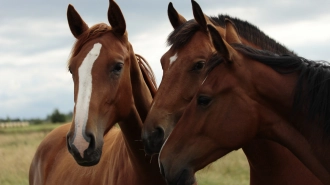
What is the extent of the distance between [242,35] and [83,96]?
5.37 ft

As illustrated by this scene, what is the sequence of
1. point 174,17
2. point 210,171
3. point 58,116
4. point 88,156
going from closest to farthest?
point 88,156 < point 174,17 < point 210,171 < point 58,116

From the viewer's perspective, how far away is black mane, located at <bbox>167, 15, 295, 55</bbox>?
15.7 feet

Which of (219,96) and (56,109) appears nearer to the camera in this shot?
(219,96)

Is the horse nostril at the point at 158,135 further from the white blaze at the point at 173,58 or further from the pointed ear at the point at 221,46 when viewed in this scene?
the pointed ear at the point at 221,46

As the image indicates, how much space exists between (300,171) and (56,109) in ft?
130

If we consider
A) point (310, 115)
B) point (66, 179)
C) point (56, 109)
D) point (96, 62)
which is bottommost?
point (56, 109)

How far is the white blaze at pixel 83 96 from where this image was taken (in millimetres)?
4074

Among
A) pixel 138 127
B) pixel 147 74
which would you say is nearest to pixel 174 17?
pixel 147 74

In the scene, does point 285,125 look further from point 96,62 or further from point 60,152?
point 60,152

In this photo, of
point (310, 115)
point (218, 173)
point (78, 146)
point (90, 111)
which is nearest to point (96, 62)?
point (90, 111)

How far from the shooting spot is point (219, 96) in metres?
3.75

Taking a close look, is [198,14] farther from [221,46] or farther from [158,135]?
[158,135]

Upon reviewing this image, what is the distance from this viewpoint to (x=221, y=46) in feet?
12.4

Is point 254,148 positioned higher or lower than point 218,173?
higher
